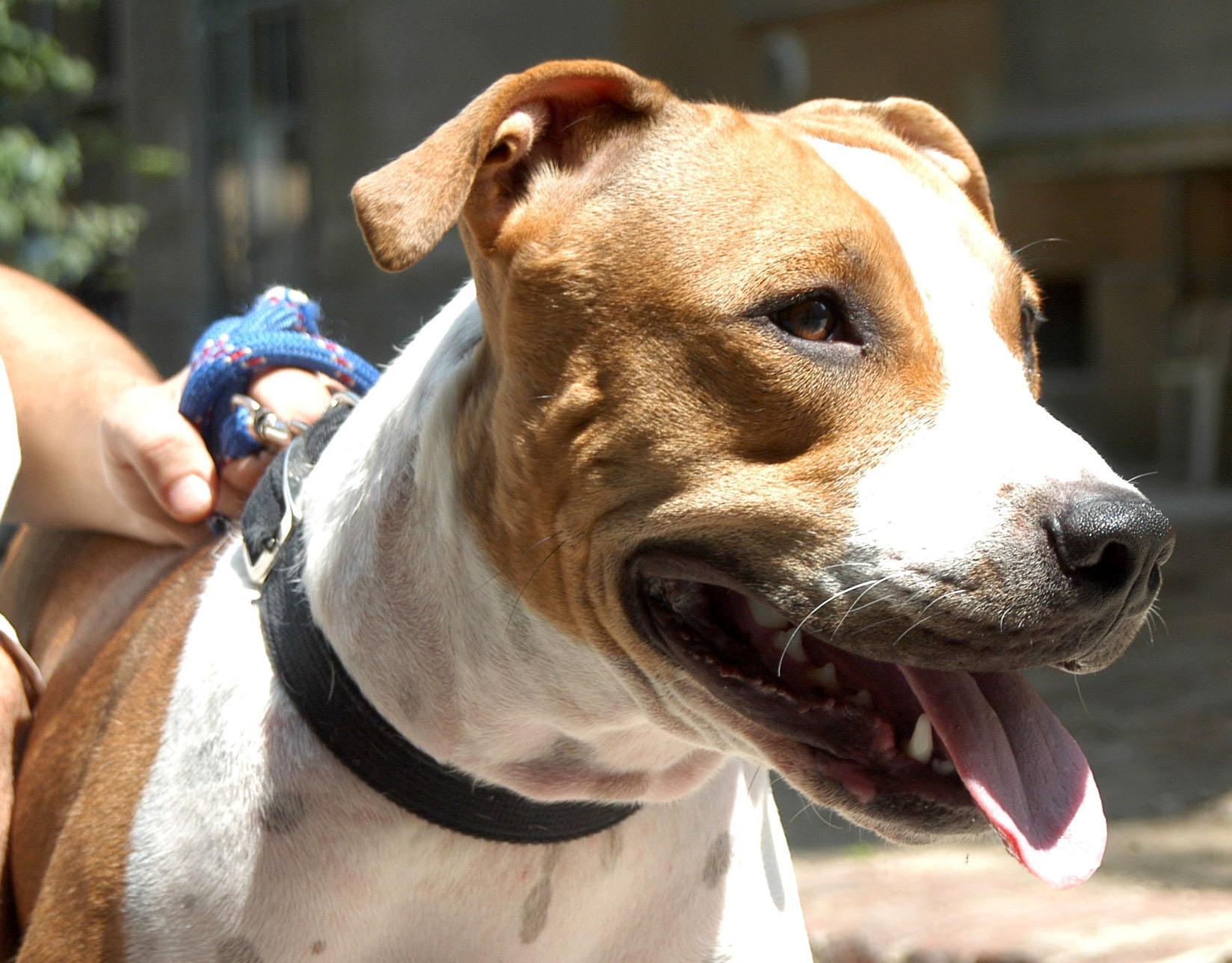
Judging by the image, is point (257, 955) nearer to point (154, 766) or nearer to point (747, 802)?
point (154, 766)

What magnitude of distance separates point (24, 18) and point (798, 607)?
13.1 m

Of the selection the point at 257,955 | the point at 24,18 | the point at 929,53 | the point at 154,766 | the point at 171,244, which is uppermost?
the point at 154,766

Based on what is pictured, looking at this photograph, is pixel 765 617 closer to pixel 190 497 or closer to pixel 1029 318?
pixel 1029 318

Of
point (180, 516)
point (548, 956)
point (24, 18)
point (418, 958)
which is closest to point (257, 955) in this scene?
point (418, 958)

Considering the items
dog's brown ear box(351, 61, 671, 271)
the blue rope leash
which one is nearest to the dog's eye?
dog's brown ear box(351, 61, 671, 271)

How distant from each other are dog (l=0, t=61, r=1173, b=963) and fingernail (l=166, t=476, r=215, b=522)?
212 mm

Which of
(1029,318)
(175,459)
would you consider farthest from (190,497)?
(1029,318)

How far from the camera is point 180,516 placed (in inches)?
111

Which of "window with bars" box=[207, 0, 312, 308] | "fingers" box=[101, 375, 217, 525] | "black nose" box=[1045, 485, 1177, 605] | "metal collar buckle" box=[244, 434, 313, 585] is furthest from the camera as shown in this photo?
"window with bars" box=[207, 0, 312, 308]

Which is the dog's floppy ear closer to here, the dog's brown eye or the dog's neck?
the dog's brown eye

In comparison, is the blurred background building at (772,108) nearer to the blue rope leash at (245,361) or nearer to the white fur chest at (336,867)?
the blue rope leash at (245,361)

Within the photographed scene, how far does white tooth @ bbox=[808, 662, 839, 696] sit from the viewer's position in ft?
7.54

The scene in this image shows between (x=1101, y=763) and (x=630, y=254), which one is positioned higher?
(x=630, y=254)

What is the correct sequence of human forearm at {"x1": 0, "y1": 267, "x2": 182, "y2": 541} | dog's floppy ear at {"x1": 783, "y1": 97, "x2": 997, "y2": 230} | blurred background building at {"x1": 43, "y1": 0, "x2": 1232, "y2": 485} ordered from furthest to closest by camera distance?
blurred background building at {"x1": 43, "y1": 0, "x2": 1232, "y2": 485}
human forearm at {"x1": 0, "y1": 267, "x2": 182, "y2": 541}
dog's floppy ear at {"x1": 783, "y1": 97, "x2": 997, "y2": 230}
